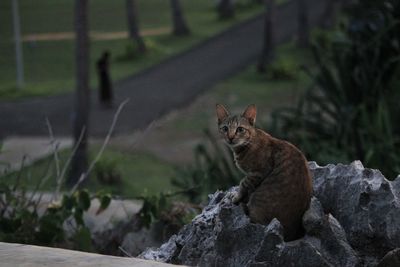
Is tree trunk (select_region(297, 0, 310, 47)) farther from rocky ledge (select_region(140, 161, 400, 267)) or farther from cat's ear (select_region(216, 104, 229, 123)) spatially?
cat's ear (select_region(216, 104, 229, 123))

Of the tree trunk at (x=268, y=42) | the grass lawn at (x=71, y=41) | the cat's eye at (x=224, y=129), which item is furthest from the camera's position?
the tree trunk at (x=268, y=42)

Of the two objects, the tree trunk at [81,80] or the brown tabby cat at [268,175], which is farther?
the tree trunk at [81,80]

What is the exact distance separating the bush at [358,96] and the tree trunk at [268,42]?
22230mm

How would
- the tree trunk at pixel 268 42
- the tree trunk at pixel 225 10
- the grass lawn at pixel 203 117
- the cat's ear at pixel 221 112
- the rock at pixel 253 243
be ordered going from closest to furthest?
the rock at pixel 253 243 < the cat's ear at pixel 221 112 < the grass lawn at pixel 203 117 < the tree trunk at pixel 268 42 < the tree trunk at pixel 225 10

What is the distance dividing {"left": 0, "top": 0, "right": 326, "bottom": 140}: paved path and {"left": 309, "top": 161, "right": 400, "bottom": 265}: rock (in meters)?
19.2

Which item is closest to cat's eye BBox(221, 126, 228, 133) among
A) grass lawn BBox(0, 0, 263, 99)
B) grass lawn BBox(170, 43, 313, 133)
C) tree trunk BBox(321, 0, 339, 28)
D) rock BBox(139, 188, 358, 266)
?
rock BBox(139, 188, 358, 266)

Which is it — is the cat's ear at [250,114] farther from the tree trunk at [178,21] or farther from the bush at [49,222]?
the tree trunk at [178,21]

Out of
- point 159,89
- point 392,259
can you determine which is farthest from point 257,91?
point 392,259

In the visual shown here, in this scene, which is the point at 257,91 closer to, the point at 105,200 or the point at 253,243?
the point at 105,200

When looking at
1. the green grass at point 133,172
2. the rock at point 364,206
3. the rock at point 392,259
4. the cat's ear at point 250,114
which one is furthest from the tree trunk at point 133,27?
the rock at point 392,259

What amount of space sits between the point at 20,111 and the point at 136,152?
6.96 meters

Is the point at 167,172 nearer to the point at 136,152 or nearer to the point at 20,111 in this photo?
the point at 136,152

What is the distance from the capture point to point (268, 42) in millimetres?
39750

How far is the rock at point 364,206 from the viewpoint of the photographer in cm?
625
